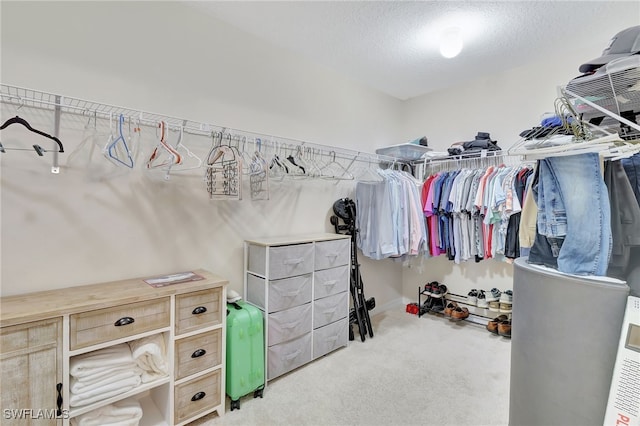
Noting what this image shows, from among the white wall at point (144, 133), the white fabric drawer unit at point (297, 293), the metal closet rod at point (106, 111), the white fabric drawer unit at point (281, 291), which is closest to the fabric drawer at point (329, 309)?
the white fabric drawer unit at point (297, 293)

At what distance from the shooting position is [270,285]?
225 centimetres

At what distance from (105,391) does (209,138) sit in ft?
5.69

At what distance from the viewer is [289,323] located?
2367 mm

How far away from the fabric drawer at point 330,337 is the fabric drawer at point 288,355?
0.09 meters

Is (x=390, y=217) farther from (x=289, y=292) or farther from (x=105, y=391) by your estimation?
(x=105, y=391)

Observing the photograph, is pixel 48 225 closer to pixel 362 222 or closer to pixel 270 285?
pixel 270 285

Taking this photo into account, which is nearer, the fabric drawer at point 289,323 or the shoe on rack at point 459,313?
the fabric drawer at point 289,323

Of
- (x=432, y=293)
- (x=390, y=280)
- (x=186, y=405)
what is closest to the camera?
(x=186, y=405)

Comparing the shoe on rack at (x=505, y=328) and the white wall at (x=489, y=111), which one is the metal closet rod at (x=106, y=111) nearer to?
the white wall at (x=489, y=111)

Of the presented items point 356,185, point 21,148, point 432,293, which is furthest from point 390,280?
point 21,148

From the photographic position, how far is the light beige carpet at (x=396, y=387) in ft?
6.32

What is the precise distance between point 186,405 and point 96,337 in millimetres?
701

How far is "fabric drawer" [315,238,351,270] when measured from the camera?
102 inches

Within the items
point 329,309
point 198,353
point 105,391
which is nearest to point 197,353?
point 198,353
